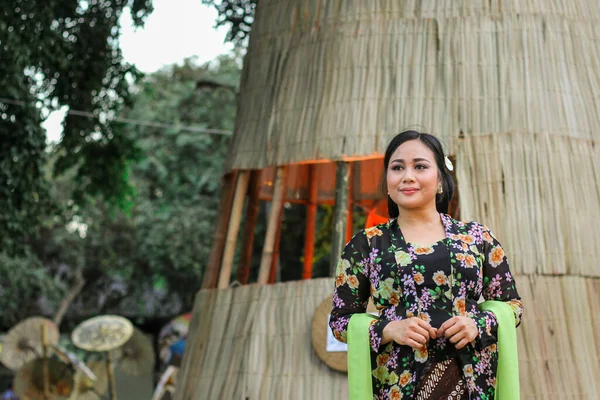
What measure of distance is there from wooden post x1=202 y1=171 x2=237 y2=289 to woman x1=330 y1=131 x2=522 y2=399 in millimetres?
5007

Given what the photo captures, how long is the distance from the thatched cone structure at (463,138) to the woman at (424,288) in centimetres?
351

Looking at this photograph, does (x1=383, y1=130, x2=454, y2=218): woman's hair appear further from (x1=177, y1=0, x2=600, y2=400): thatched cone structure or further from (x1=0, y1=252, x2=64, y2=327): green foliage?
(x1=0, y1=252, x2=64, y2=327): green foliage

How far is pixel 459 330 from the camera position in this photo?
2.85m

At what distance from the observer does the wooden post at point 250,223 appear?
898 centimetres

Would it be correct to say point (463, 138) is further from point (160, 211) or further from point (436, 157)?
point (160, 211)

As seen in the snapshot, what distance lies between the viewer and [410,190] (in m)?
3.10

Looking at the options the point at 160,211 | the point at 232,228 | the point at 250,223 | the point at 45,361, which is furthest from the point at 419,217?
the point at 160,211

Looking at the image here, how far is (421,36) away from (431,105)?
22.9 inches

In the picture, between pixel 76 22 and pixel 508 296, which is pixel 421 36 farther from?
pixel 76 22

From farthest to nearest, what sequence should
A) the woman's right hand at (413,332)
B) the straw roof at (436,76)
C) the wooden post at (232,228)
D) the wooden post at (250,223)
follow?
the wooden post at (250,223), the wooden post at (232,228), the straw roof at (436,76), the woman's right hand at (413,332)

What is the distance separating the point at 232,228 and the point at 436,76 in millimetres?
2177

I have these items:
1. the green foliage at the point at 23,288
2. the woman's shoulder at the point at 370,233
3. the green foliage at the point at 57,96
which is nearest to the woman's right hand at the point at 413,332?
the woman's shoulder at the point at 370,233

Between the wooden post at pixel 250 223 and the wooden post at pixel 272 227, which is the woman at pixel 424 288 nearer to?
the wooden post at pixel 272 227

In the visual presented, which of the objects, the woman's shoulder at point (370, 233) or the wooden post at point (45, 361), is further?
the wooden post at point (45, 361)
